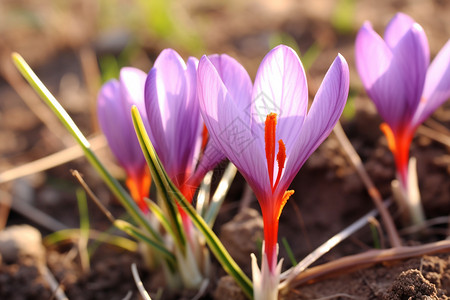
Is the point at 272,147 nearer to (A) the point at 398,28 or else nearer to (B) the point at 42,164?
Answer: (A) the point at 398,28

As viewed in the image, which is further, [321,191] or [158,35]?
[158,35]

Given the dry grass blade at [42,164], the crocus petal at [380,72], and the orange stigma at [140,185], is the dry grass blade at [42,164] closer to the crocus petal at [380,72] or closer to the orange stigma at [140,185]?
the orange stigma at [140,185]

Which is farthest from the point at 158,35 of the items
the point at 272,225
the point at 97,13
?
the point at 272,225

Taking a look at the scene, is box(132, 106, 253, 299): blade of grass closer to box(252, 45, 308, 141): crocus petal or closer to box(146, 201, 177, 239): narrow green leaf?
box(146, 201, 177, 239): narrow green leaf

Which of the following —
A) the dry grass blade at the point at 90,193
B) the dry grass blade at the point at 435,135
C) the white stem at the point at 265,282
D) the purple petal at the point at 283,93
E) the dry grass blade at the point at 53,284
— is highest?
the purple petal at the point at 283,93

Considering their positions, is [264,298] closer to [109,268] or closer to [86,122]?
[109,268]

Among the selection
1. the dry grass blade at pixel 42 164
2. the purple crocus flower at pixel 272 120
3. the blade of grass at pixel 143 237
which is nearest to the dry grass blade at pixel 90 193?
the blade of grass at pixel 143 237
